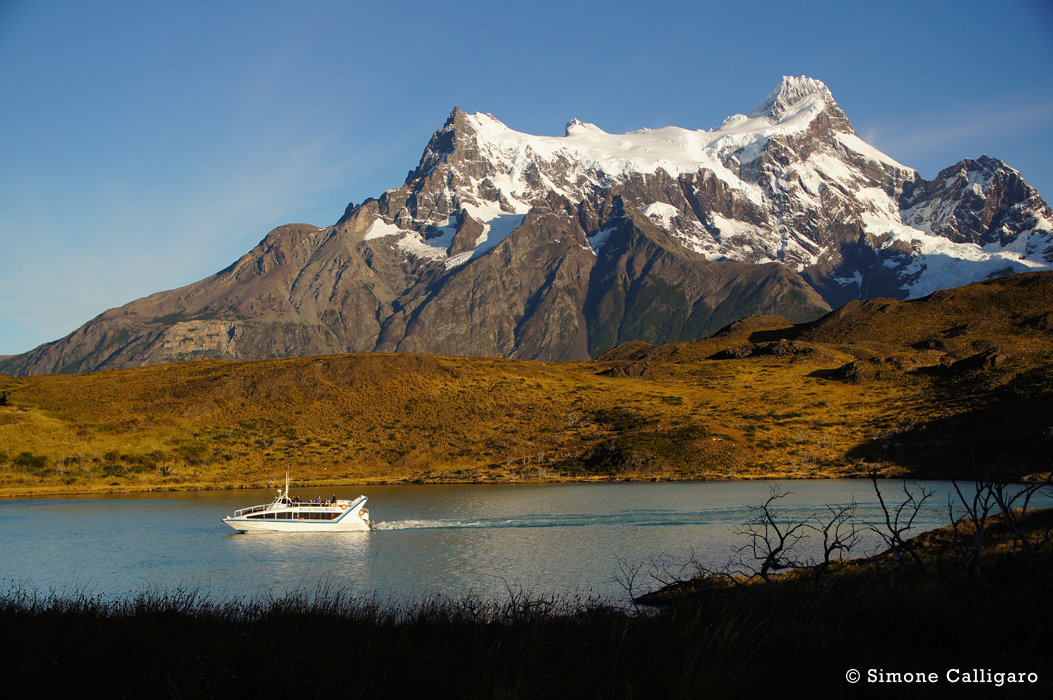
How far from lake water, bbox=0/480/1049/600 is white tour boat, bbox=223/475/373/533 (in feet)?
3.13

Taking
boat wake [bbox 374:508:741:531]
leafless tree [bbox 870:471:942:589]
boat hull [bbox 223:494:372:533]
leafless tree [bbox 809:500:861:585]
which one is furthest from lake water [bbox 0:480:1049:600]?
leafless tree [bbox 870:471:942:589]

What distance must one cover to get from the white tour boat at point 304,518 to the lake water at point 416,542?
3.13 ft

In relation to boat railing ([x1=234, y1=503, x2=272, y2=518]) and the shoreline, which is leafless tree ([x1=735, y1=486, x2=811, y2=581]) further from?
boat railing ([x1=234, y1=503, x2=272, y2=518])

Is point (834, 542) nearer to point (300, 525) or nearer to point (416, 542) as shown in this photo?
point (416, 542)

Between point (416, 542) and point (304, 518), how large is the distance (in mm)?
12477

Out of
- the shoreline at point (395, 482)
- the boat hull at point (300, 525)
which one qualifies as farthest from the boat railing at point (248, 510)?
the shoreline at point (395, 482)

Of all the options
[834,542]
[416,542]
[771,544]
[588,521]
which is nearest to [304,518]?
[416,542]

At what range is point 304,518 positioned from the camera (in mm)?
44625

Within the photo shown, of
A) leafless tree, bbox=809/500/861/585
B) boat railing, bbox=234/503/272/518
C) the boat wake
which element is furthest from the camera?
boat railing, bbox=234/503/272/518

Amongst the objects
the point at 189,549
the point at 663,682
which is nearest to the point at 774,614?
the point at 663,682

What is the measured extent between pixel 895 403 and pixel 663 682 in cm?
9270

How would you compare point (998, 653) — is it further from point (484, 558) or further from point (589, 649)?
point (484, 558)

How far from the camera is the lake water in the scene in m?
26.1

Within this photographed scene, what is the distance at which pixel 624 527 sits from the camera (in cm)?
3875
